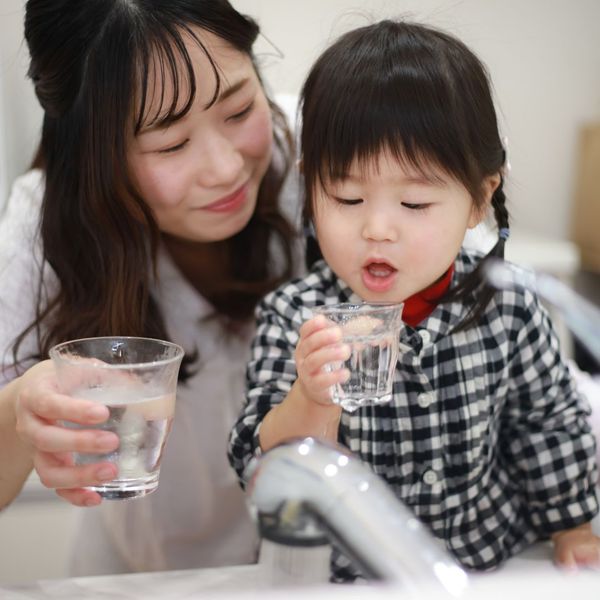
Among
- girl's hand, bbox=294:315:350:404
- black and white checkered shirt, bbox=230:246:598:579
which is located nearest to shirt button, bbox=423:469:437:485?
black and white checkered shirt, bbox=230:246:598:579

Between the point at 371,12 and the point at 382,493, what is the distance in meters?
0.58

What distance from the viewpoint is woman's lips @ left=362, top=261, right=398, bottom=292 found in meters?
0.70

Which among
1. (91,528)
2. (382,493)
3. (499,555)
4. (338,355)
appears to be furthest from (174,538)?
(382,493)

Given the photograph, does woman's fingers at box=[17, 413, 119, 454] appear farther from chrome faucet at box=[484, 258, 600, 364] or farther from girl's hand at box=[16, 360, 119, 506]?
chrome faucet at box=[484, 258, 600, 364]

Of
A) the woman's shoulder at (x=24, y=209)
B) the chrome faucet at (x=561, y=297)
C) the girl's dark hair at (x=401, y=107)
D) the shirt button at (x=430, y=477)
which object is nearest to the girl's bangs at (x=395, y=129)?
the girl's dark hair at (x=401, y=107)

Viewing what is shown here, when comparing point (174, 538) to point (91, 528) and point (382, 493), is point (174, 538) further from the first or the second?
point (382, 493)

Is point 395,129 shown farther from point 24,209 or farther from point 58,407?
point 24,209

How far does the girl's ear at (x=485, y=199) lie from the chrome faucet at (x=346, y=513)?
1.29 feet

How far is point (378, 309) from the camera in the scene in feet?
1.94

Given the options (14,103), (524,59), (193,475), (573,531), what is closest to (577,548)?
(573,531)

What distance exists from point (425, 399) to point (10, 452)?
381mm

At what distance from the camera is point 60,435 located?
1.81 feet

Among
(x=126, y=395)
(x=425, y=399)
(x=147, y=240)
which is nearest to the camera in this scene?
(x=126, y=395)

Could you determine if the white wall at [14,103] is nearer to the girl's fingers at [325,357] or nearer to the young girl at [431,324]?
the young girl at [431,324]
